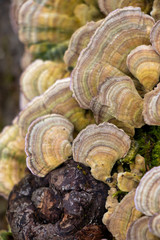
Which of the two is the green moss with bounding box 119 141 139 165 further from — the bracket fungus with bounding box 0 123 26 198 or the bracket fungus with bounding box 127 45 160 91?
the bracket fungus with bounding box 0 123 26 198

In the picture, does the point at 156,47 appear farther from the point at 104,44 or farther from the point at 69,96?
the point at 69,96

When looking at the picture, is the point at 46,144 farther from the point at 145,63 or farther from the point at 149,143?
the point at 145,63

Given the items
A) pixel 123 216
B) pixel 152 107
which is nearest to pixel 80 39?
pixel 152 107

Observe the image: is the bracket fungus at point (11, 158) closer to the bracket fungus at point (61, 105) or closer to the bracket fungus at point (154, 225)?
the bracket fungus at point (61, 105)

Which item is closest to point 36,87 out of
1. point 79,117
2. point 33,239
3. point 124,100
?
point 79,117

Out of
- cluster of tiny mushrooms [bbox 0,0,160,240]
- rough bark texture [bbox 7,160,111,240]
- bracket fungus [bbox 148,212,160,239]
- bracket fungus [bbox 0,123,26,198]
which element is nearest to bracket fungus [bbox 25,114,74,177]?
cluster of tiny mushrooms [bbox 0,0,160,240]

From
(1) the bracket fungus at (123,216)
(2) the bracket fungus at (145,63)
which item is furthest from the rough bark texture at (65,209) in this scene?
(2) the bracket fungus at (145,63)
